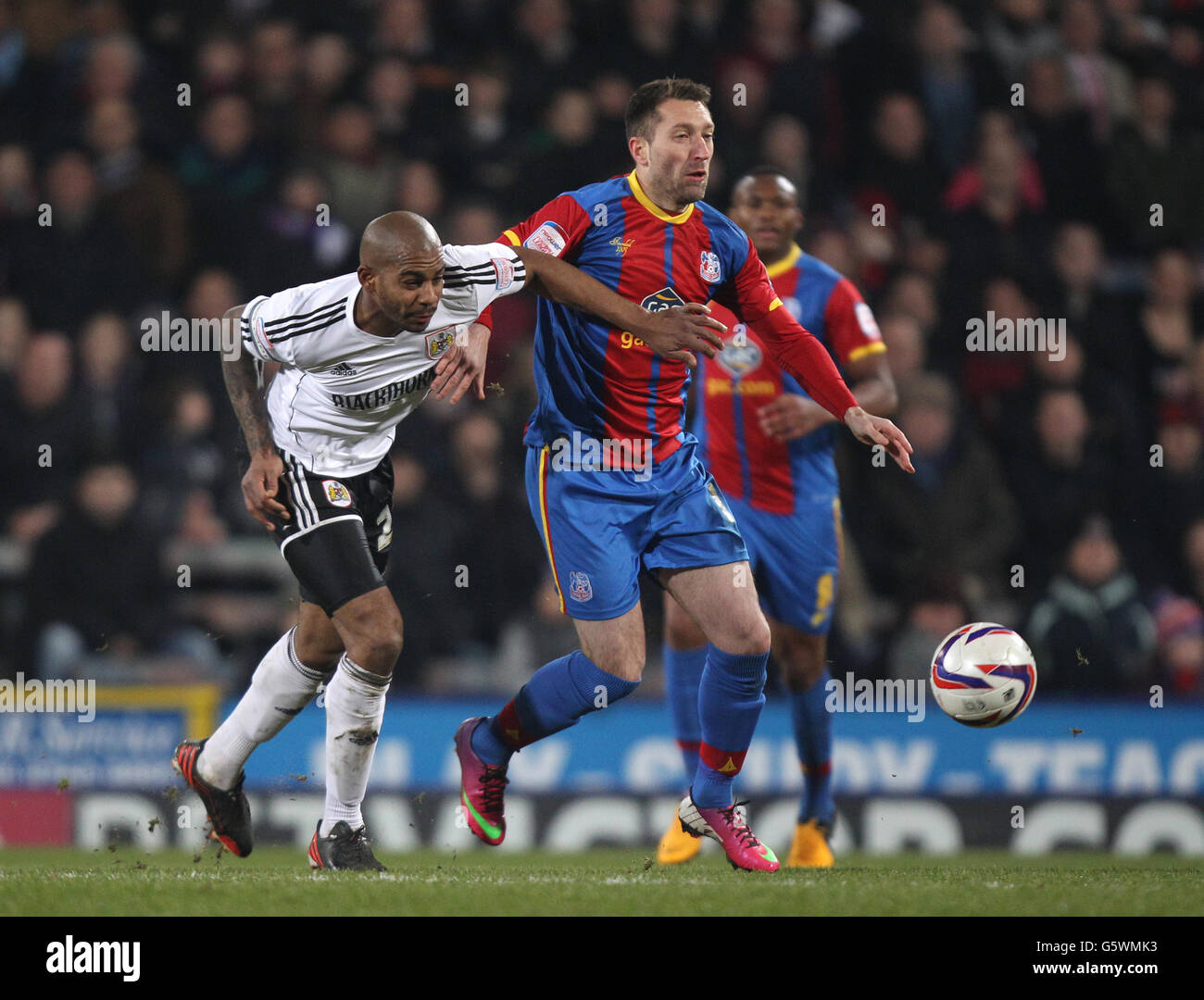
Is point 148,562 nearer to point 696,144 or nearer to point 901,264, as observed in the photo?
point 696,144

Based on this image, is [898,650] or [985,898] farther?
[898,650]

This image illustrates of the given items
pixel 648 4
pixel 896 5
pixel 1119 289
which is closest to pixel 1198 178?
pixel 1119 289

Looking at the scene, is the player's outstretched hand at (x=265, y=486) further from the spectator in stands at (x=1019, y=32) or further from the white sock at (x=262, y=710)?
the spectator in stands at (x=1019, y=32)

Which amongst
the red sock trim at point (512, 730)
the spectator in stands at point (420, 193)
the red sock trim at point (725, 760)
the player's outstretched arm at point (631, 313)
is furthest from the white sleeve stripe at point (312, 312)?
the spectator in stands at point (420, 193)

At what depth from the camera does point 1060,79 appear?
10.7 metres

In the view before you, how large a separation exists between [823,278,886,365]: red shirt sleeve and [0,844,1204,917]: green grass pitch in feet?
7.17

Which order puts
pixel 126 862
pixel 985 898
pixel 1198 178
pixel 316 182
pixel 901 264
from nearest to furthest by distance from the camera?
1. pixel 985 898
2. pixel 126 862
3. pixel 316 182
4. pixel 901 264
5. pixel 1198 178

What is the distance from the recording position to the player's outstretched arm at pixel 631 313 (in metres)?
5.11

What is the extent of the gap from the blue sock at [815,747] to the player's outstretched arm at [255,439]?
7.98ft

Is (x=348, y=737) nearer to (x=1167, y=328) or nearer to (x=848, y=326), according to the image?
(x=848, y=326)

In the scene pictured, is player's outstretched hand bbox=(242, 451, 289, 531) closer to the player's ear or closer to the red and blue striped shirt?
the red and blue striped shirt

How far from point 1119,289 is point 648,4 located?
3.56 meters

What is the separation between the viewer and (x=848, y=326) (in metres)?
6.75

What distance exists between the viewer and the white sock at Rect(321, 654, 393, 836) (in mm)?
5344
